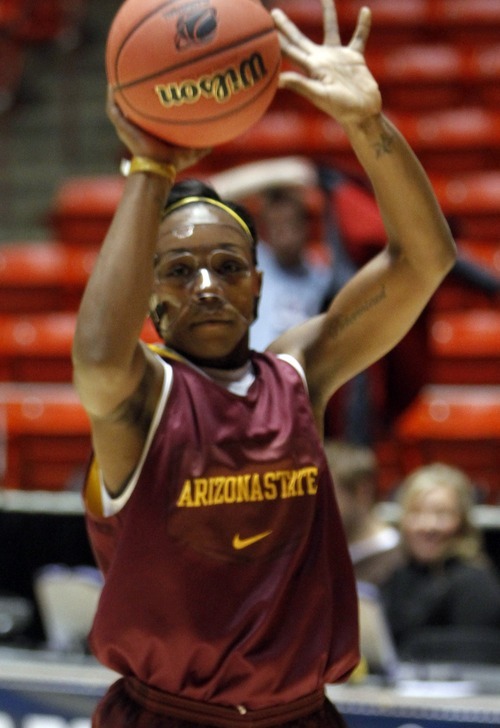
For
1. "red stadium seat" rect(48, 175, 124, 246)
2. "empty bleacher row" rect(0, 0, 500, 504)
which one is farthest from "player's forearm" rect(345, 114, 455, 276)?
"red stadium seat" rect(48, 175, 124, 246)

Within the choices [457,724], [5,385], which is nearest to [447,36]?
[5,385]

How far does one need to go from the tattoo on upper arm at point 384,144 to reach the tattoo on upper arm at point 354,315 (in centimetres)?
26

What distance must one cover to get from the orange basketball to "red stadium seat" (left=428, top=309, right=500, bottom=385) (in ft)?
14.5

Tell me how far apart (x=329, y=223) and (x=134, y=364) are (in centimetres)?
295

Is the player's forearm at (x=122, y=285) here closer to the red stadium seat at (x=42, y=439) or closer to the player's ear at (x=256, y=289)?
the player's ear at (x=256, y=289)

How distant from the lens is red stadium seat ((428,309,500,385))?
6609mm

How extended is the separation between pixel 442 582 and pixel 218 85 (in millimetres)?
2281

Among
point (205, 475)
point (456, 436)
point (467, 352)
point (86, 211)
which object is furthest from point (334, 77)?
point (86, 211)

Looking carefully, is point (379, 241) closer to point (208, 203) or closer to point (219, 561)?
point (208, 203)

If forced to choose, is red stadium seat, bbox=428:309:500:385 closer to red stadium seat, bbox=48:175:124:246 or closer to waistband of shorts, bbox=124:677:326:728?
red stadium seat, bbox=48:175:124:246

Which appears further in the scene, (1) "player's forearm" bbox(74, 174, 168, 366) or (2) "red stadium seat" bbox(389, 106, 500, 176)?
(2) "red stadium seat" bbox(389, 106, 500, 176)

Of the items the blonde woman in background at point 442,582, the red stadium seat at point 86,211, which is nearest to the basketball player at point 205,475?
the blonde woman in background at point 442,582

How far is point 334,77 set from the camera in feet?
7.87

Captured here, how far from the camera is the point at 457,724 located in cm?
341
